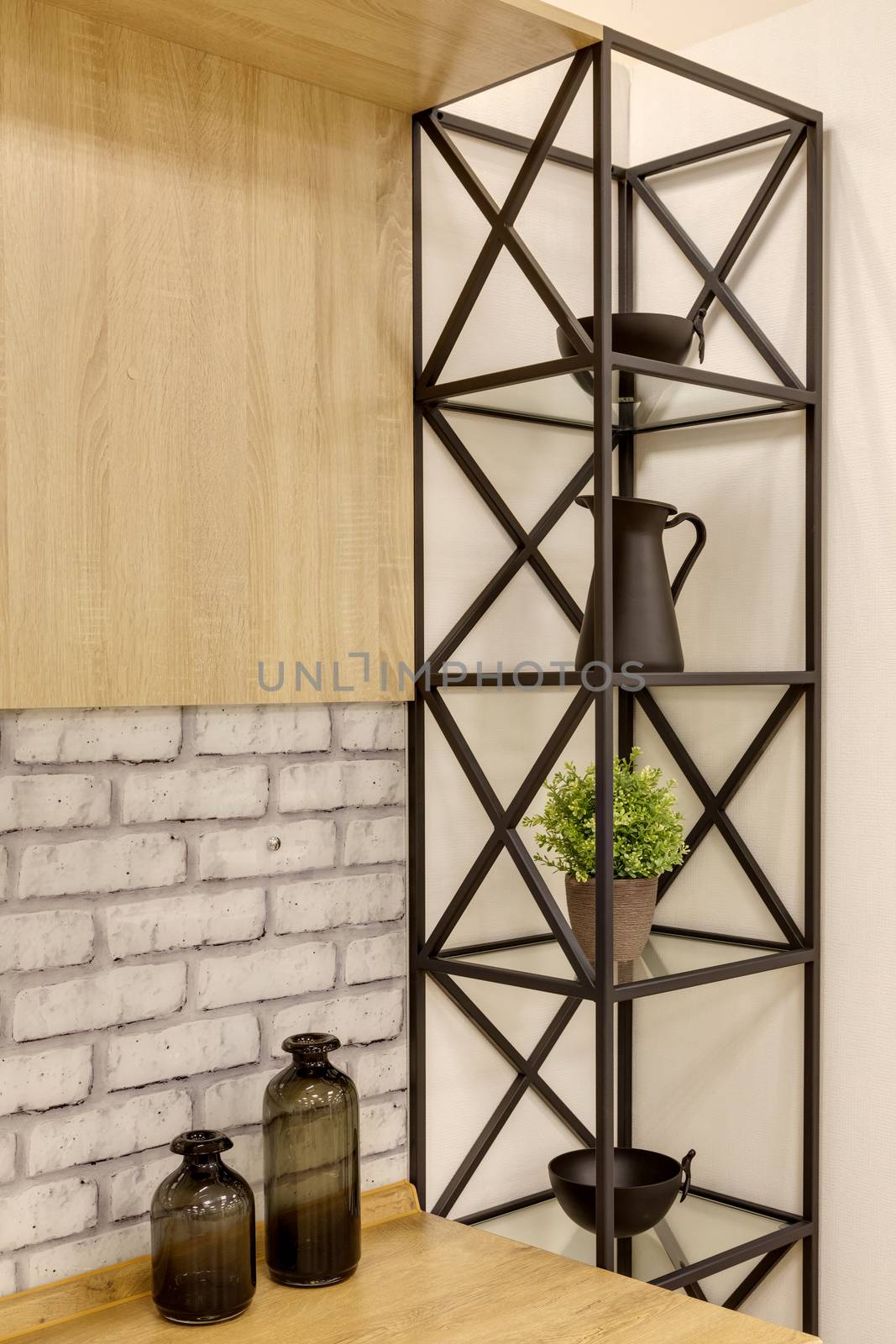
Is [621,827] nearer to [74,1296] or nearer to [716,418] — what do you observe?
[716,418]

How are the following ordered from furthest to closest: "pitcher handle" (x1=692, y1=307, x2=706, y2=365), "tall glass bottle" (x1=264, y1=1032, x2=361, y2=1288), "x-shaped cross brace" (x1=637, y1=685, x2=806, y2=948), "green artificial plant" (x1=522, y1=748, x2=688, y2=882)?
"x-shaped cross brace" (x1=637, y1=685, x2=806, y2=948) < "pitcher handle" (x1=692, y1=307, x2=706, y2=365) < "green artificial plant" (x1=522, y1=748, x2=688, y2=882) < "tall glass bottle" (x1=264, y1=1032, x2=361, y2=1288)

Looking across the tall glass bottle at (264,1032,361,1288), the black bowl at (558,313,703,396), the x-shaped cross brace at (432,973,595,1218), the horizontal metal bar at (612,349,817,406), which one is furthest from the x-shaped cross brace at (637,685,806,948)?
the tall glass bottle at (264,1032,361,1288)

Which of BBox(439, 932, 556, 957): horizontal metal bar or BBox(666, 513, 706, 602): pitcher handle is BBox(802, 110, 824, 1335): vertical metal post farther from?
BBox(439, 932, 556, 957): horizontal metal bar

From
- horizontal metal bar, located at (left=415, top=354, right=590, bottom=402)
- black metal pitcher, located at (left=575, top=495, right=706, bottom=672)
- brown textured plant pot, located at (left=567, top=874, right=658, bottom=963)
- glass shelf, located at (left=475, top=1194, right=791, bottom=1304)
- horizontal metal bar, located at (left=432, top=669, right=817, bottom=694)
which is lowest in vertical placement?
glass shelf, located at (left=475, top=1194, right=791, bottom=1304)

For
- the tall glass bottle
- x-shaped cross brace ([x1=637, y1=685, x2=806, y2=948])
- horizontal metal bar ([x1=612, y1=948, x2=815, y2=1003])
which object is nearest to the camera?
the tall glass bottle

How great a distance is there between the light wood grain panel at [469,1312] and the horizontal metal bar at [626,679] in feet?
2.30

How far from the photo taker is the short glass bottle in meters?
1.47

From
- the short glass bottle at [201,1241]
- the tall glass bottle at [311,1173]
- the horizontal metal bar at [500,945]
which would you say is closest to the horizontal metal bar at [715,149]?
the horizontal metal bar at [500,945]

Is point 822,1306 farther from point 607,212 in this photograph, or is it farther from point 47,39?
point 47,39

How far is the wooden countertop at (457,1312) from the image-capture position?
146 centimetres

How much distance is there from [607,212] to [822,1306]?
1550mm

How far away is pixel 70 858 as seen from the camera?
1545 millimetres

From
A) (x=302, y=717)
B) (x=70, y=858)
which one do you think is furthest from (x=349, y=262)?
(x=70, y=858)

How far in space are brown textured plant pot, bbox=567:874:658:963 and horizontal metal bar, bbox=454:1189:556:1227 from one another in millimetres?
480
